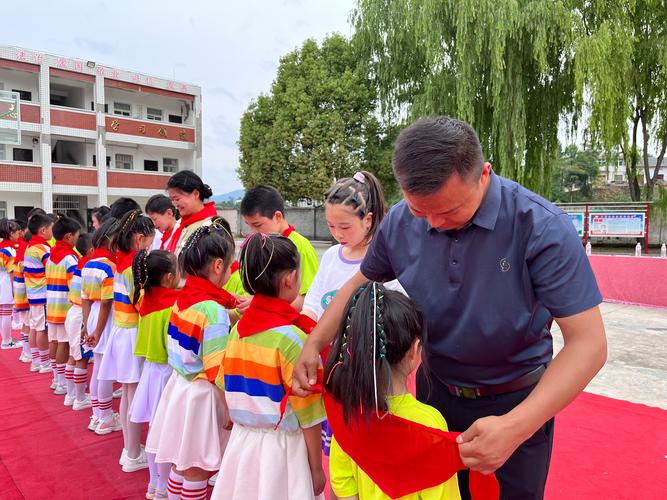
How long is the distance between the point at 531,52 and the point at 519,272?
12720 millimetres

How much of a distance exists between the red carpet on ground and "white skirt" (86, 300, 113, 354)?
60cm

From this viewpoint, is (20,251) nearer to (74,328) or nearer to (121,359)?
(74,328)

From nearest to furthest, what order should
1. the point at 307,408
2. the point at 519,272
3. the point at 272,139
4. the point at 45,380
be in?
the point at 519,272, the point at 307,408, the point at 45,380, the point at 272,139

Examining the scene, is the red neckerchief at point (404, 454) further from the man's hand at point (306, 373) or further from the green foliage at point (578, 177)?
the green foliage at point (578, 177)

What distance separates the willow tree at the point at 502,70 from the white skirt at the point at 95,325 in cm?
1102

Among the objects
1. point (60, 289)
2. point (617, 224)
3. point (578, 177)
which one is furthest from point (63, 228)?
point (578, 177)

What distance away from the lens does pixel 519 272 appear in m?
1.23

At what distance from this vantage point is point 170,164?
2283cm

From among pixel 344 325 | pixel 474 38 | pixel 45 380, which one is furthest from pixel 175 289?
pixel 474 38

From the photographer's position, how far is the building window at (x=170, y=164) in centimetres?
2256

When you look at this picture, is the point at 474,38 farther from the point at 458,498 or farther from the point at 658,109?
the point at 458,498

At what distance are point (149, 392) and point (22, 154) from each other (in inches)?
779

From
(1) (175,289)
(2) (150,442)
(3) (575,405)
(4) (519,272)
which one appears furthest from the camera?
(3) (575,405)

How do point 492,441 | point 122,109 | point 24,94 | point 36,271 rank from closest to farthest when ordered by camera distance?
1. point 492,441
2. point 36,271
3. point 24,94
4. point 122,109
